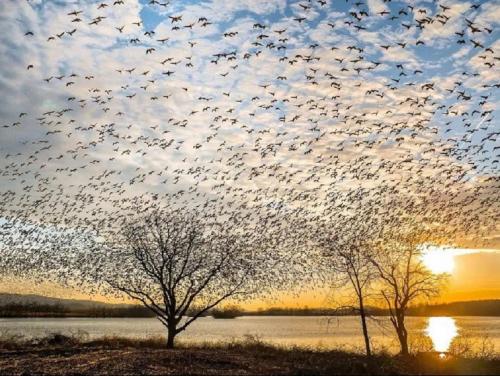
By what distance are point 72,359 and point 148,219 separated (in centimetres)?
1885

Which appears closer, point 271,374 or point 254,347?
point 271,374

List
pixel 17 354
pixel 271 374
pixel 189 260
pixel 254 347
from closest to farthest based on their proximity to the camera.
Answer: pixel 271 374 < pixel 17 354 < pixel 254 347 < pixel 189 260

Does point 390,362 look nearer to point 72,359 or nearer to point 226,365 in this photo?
point 226,365

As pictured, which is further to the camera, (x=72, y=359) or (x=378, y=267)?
(x=378, y=267)

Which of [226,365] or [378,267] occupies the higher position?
[378,267]

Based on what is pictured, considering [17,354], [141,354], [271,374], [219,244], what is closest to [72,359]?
[141,354]

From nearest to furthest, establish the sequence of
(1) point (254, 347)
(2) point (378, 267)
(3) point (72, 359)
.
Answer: (3) point (72, 359) < (1) point (254, 347) < (2) point (378, 267)

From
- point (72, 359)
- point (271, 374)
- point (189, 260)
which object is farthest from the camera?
point (189, 260)

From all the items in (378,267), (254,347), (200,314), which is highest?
(378,267)

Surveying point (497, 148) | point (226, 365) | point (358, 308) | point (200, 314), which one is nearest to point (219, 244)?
point (200, 314)

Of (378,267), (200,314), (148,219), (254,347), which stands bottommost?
(254,347)

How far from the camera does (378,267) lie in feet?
143

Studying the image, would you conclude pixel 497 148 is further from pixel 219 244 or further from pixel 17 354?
pixel 17 354

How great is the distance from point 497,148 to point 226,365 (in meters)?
20.8
